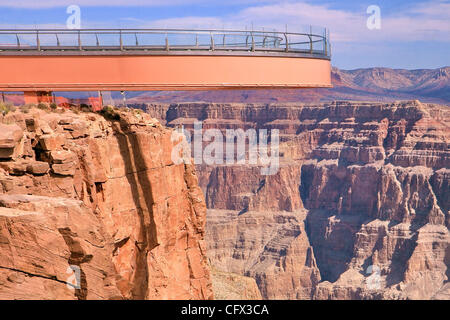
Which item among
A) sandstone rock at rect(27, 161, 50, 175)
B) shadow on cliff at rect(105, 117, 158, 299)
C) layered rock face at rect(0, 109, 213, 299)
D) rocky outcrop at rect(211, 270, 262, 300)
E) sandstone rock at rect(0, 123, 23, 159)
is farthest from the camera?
rocky outcrop at rect(211, 270, 262, 300)

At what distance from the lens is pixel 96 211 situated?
19375 mm

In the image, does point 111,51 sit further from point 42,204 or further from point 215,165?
point 215,165

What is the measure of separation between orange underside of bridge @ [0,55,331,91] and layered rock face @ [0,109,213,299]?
117 centimetres

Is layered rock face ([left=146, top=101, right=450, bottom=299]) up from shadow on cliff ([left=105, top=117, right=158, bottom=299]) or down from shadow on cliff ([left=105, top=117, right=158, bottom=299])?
down

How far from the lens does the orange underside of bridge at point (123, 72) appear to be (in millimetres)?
19453

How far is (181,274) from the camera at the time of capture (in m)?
26.8

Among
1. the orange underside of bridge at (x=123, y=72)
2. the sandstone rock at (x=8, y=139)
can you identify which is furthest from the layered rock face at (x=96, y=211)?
the orange underside of bridge at (x=123, y=72)

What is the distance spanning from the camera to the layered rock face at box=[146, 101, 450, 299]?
4697 inches

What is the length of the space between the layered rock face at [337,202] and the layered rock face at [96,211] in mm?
86603

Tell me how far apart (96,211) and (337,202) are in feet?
445

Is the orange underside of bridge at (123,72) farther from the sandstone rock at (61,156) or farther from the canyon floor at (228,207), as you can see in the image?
the sandstone rock at (61,156)

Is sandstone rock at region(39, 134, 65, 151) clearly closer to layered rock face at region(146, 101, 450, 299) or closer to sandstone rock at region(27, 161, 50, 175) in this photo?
sandstone rock at region(27, 161, 50, 175)

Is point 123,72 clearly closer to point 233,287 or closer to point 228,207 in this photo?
point 233,287

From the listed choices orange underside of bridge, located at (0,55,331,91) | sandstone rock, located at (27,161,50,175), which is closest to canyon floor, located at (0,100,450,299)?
sandstone rock, located at (27,161,50,175)
